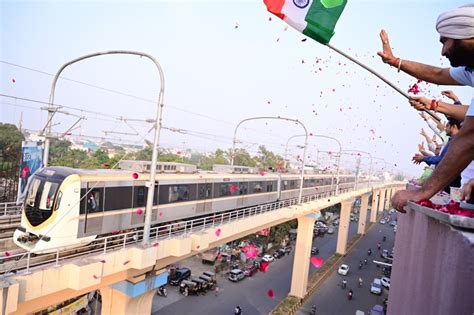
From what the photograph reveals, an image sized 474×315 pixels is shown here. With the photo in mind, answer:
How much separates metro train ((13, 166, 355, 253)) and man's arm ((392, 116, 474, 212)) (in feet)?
23.7

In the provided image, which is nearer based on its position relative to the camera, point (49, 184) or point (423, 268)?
point (423, 268)

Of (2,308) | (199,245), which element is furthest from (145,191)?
(2,308)

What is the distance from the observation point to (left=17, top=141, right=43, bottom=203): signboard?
1173 cm

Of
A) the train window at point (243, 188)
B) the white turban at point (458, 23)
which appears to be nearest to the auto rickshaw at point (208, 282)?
the train window at point (243, 188)

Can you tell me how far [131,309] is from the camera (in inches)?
485

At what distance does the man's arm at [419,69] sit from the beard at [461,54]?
841mm

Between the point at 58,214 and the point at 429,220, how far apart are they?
10734 millimetres

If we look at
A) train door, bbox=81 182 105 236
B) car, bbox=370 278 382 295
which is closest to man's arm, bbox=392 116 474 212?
train door, bbox=81 182 105 236

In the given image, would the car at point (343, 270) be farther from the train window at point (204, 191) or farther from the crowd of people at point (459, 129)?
the crowd of people at point (459, 129)

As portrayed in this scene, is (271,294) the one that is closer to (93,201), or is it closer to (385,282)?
(385,282)

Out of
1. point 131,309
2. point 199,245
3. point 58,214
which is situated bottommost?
point 131,309

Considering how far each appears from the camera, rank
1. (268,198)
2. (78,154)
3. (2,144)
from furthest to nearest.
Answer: (78,154) < (2,144) < (268,198)

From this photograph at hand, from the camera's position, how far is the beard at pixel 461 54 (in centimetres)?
179

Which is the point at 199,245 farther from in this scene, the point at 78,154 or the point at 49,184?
the point at 78,154
